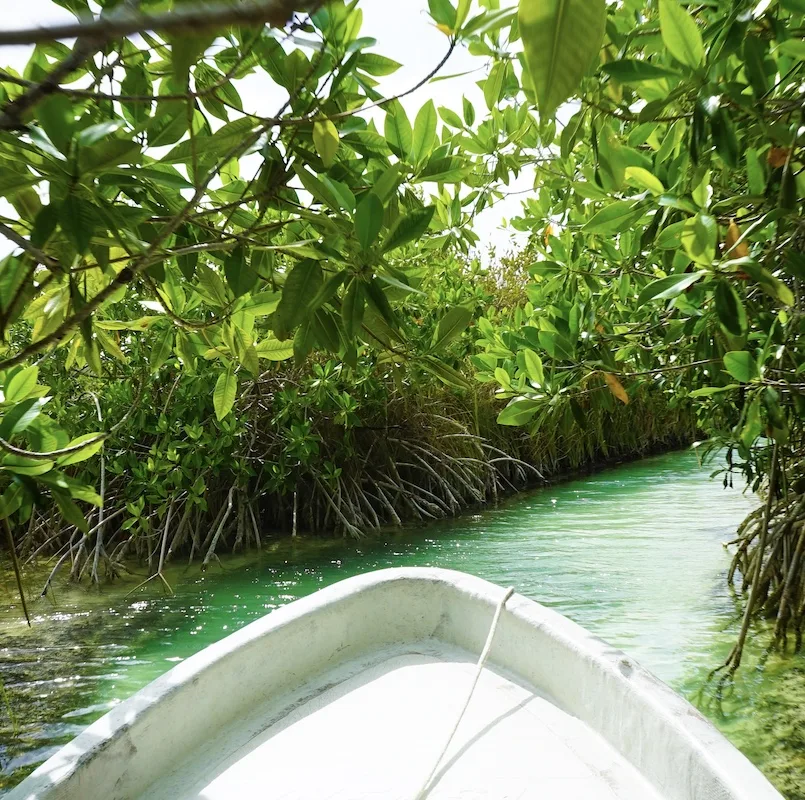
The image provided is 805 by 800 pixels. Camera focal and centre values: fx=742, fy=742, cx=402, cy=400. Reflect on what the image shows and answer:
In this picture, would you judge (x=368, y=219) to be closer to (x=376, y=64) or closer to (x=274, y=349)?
(x=376, y=64)

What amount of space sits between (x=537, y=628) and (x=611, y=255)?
94 cm

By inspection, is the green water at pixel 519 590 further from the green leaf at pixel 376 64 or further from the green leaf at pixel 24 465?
the green leaf at pixel 376 64

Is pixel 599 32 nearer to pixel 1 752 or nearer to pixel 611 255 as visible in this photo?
pixel 611 255

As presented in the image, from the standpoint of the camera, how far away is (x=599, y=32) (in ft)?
0.76

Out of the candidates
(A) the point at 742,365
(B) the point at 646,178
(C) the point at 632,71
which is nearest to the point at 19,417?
(C) the point at 632,71

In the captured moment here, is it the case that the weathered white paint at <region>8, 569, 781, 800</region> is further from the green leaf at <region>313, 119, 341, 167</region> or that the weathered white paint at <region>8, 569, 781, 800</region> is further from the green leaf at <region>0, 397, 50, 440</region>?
the green leaf at <region>313, 119, 341, 167</region>

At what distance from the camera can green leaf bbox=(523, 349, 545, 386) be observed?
61.1 inches

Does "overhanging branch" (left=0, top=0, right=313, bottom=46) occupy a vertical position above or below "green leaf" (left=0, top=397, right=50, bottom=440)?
below

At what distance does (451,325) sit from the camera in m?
0.88

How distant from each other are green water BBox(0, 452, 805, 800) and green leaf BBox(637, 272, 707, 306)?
1.74 meters

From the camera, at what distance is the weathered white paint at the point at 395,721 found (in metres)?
1.31

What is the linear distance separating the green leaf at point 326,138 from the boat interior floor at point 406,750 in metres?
1.16

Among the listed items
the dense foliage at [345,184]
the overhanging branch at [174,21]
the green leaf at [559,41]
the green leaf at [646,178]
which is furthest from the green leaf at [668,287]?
the overhanging branch at [174,21]

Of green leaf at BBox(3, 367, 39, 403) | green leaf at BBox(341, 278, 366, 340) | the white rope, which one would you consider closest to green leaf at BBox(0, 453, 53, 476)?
green leaf at BBox(3, 367, 39, 403)
